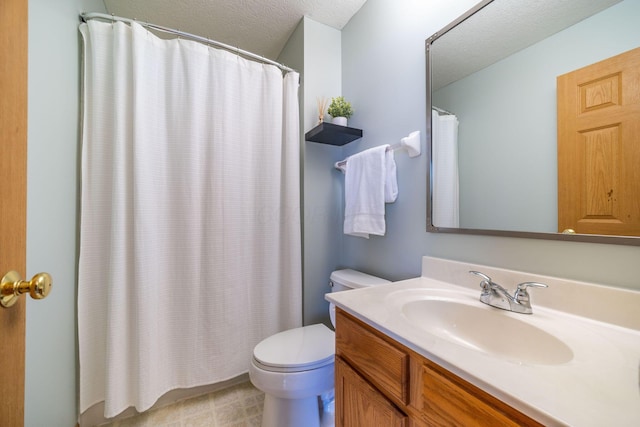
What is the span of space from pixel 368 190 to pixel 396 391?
927 mm

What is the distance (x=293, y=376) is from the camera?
988 mm

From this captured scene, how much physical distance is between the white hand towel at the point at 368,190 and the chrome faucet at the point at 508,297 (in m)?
0.54

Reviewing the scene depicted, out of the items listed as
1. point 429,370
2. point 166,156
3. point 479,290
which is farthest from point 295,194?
point 429,370

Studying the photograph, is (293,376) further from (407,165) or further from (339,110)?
(339,110)

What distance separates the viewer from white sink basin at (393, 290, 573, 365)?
612 mm

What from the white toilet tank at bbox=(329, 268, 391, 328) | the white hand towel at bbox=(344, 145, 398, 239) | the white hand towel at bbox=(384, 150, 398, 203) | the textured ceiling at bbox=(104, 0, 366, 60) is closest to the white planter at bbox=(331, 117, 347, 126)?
the white hand towel at bbox=(344, 145, 398, 239)

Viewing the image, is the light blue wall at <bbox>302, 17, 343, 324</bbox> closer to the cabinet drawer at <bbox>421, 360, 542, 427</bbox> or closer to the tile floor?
the tile floor

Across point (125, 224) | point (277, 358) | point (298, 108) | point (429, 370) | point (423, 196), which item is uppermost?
point (298, 108)

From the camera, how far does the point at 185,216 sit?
1.31 metres

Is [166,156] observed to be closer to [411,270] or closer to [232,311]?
[232,311]

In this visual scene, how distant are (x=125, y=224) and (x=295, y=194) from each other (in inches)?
35.4

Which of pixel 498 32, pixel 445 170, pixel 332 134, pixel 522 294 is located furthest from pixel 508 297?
pixel 332 134

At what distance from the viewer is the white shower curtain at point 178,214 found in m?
1.15

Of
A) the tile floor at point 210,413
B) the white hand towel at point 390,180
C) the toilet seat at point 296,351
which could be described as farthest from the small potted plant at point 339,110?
the tile floor at point 210,413
